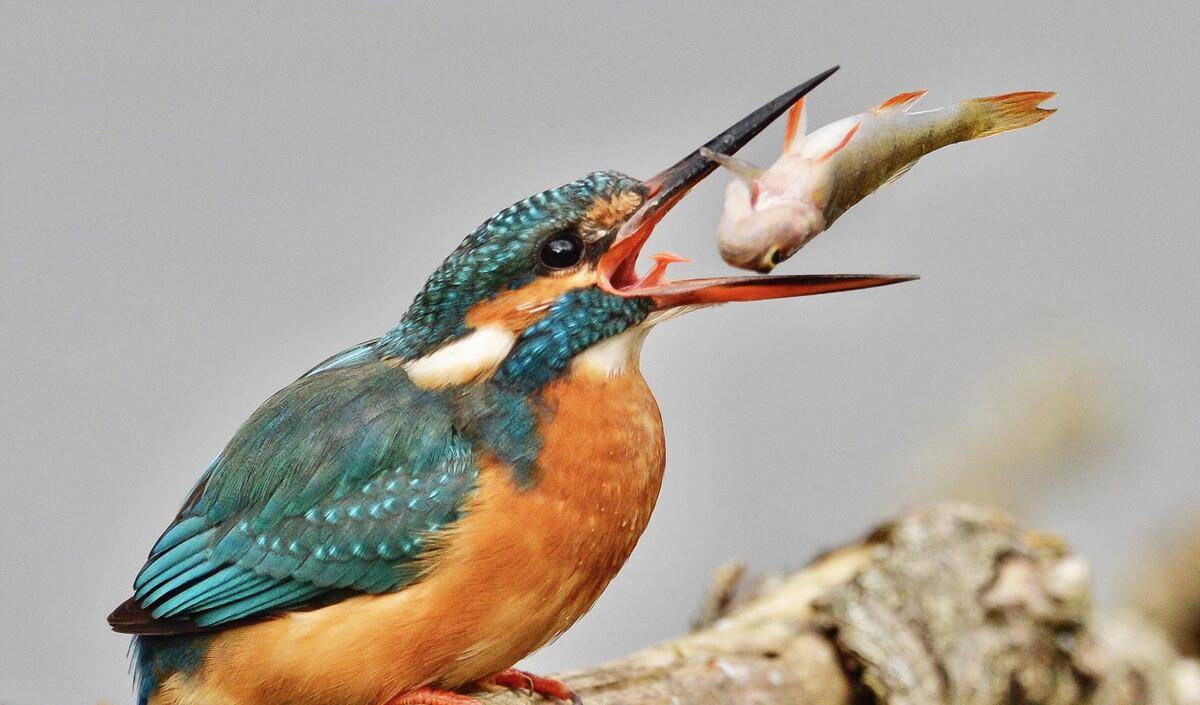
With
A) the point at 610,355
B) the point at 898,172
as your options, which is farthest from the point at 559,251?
the point at 898,172

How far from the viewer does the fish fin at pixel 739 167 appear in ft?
11.5

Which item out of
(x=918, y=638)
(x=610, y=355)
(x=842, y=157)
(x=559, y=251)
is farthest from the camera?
(x=918, y=638)

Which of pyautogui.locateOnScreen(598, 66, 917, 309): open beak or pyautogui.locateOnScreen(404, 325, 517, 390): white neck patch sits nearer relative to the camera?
pyautogui.locateOnScreen(598, 66, 917, 309): open beak

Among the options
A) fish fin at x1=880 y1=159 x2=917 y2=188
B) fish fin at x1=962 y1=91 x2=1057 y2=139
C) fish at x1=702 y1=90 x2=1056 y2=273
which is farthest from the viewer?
fish fin at x1=880 y1=159 x2=917 y2=188

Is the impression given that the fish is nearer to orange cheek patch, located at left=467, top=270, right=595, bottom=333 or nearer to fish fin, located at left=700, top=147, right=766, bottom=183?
fish fin, located at left=700, top=147, right=766, bottom=183

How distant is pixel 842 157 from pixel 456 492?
1.29m

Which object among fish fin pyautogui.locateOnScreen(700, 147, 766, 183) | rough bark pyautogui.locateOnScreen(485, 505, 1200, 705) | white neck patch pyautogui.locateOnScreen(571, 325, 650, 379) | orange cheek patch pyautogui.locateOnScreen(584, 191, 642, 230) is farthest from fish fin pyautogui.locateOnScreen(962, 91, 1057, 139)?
rough bark pyautogui.locateOnScreen(485, 505, 1200, 705)

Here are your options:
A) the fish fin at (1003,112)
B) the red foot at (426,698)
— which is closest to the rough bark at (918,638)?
the red foot at (426,698)

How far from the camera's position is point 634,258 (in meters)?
3.85

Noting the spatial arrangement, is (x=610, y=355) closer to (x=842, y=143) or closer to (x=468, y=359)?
(x=468, y=359)

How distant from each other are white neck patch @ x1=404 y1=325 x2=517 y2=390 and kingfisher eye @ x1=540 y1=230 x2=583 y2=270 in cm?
22

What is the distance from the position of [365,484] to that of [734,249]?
118 cm

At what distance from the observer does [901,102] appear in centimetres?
351

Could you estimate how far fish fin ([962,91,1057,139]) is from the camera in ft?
11.5
